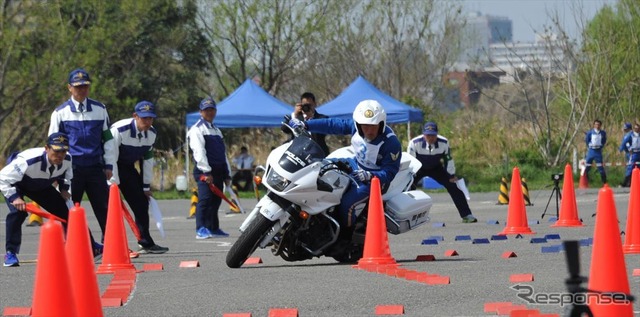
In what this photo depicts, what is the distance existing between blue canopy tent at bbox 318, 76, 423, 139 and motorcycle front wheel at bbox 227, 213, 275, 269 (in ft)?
67.6

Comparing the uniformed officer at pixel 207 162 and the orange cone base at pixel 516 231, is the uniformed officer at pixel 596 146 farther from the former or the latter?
the uniformed officer at pixel 207 162

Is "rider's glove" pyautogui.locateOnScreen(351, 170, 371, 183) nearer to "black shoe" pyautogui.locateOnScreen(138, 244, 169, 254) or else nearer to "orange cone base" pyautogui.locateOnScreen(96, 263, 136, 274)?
"orange cone base" pyautogui.locateOnScreen(96, 263, 136, 274)

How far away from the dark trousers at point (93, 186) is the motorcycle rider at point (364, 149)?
2.69 meters

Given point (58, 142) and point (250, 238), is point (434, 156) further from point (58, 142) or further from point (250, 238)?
point (250, 238)

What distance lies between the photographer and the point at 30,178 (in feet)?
44.8

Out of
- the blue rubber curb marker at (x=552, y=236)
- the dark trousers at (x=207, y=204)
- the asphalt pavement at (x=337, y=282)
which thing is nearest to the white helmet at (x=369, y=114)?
the asphalt pavement at (x=337, y=282)

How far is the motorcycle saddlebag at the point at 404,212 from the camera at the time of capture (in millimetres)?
12977

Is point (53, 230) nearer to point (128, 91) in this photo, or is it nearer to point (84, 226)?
point (84, 226)

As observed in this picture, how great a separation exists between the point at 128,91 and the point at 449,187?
32.3 metres

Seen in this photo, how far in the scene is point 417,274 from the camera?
35.8 feet

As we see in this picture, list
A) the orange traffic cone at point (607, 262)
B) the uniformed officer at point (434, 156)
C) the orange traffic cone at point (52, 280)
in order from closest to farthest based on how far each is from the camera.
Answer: the orange traffic cone at point (52, 280)
the orange traffic cone at point (607, 262)
the uniformed officer at point (434, 156)

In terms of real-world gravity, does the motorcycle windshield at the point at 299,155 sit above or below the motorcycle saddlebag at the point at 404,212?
above

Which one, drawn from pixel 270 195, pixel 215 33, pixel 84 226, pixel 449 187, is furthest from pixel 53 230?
pixel 215 33

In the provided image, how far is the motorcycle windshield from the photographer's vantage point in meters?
12.1
